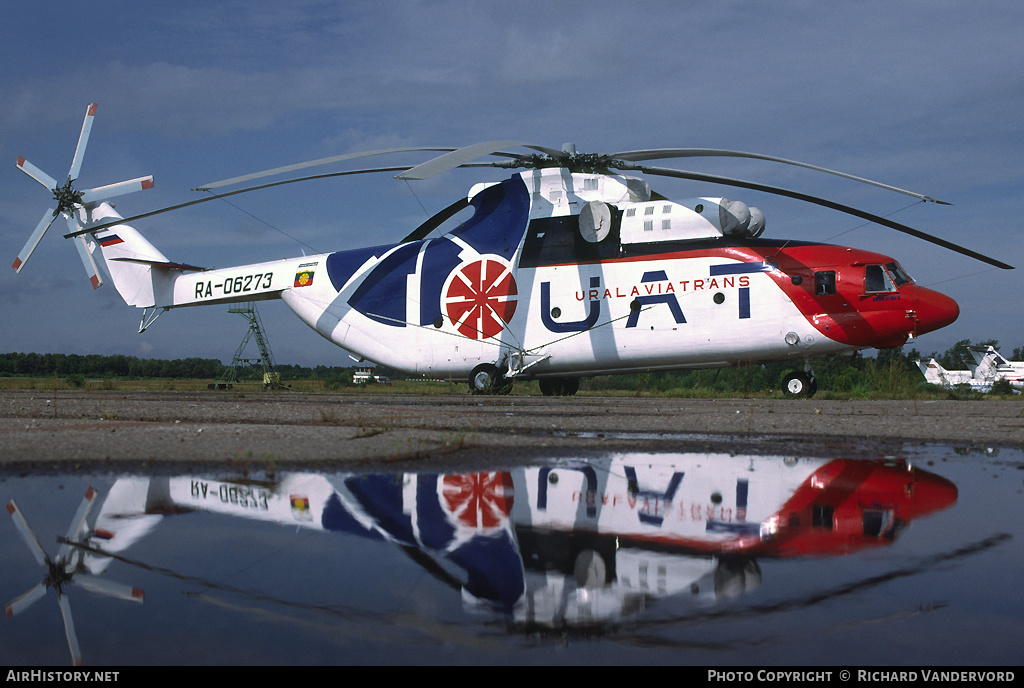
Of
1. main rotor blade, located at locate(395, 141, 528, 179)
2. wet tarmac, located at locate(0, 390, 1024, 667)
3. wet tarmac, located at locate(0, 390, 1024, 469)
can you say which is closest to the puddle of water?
wet tarmac, located at locate(0, 390, 1024, 667)

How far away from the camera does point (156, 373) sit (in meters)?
57.1

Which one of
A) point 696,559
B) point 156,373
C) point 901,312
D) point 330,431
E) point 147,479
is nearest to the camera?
point 696,559

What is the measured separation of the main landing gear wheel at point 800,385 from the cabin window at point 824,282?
6.76ft

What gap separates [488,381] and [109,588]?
16001mm

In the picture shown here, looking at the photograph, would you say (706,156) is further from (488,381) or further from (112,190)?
(112,190)

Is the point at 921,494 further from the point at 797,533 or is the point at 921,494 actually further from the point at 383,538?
the point at 383,538

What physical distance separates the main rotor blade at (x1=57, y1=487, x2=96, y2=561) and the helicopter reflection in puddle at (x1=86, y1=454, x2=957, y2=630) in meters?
0.07

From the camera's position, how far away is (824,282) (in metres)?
15.4

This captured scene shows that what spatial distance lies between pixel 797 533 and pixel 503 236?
15.4 m

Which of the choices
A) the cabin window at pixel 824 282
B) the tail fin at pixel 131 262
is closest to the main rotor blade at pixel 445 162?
the cabin window at pixel 824 282

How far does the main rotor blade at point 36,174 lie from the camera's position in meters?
24.1

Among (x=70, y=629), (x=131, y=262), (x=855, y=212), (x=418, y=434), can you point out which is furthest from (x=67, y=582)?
(x=131, y=262)

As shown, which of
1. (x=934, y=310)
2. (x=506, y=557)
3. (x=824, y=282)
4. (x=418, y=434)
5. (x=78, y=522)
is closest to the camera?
(x=506, y=557)

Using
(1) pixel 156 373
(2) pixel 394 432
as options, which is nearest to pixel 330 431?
(2) pixel 394 432
